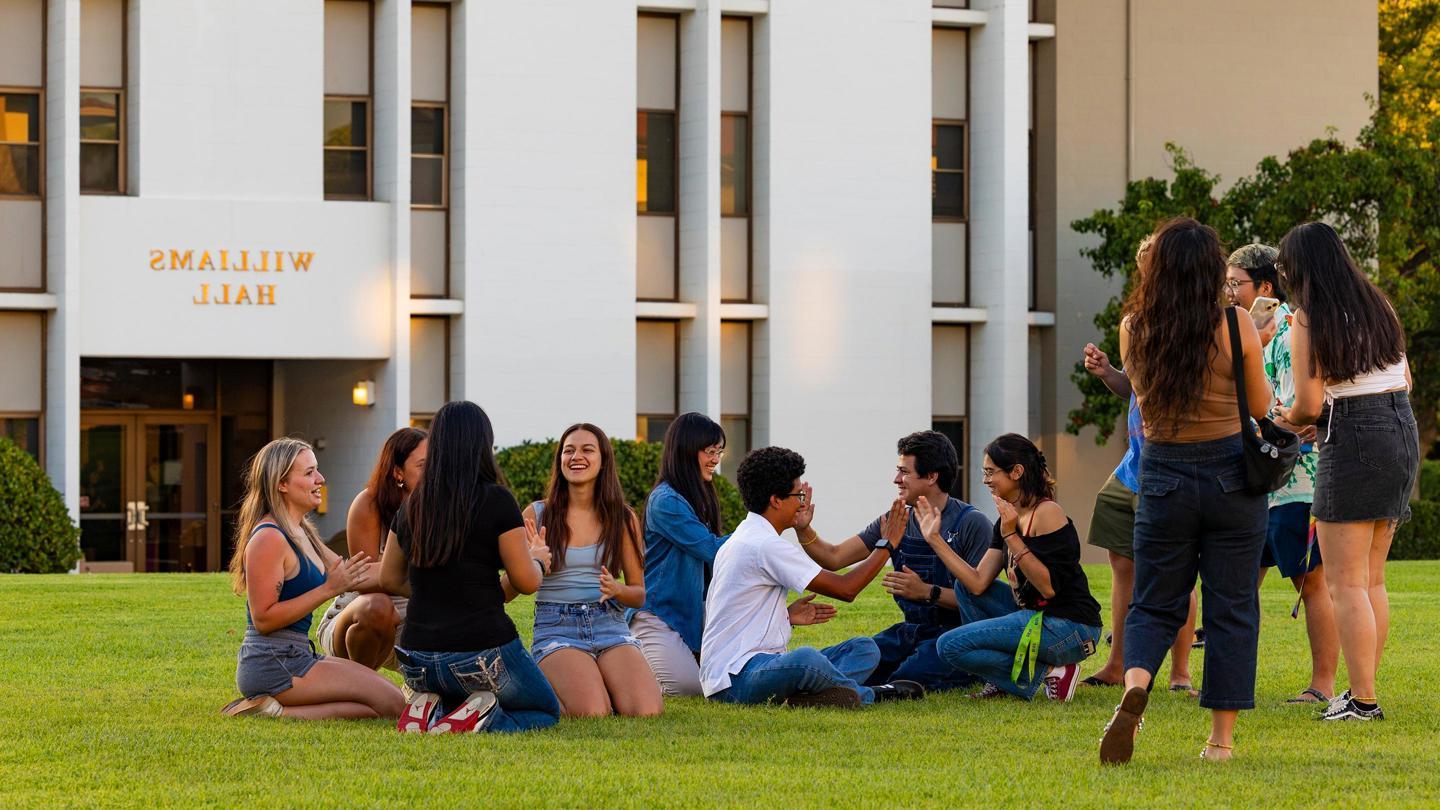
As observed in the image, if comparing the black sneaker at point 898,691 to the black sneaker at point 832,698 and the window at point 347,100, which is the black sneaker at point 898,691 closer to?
the black sneaker at point 832,698

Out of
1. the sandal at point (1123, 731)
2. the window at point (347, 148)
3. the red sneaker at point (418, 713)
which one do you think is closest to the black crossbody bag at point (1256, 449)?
the sandal at point (1123, 731)

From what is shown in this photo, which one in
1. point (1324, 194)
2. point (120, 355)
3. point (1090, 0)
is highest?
point (1090, 0)

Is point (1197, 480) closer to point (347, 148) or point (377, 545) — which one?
point (377, 545)

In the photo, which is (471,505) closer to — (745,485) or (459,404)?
(459,404)

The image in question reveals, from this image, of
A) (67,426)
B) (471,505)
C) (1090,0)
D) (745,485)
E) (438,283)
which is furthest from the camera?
(1090,0)

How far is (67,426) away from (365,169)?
501cm

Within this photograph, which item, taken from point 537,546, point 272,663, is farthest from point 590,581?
point 272,663

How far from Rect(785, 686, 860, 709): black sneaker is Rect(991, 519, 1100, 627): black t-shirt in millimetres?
1064

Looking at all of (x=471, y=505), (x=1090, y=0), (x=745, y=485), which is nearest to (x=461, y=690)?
(x=471, y=505)

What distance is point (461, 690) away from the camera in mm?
9219

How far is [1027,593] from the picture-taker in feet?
34.4

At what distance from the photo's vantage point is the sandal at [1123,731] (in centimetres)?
779

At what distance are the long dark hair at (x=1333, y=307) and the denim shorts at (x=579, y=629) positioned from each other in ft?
11.8

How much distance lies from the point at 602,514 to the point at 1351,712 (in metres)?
3.70
